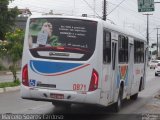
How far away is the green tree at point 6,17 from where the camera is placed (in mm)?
56719

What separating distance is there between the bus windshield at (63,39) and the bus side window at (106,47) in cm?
49

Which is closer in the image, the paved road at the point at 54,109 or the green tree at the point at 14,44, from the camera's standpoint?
the paved road at the point at 54,109

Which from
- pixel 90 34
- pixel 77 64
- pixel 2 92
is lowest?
pixel 2 92

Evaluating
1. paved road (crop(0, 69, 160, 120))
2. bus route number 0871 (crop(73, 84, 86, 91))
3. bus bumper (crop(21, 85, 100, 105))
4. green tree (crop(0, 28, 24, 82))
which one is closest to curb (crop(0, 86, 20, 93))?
green tree (crop(0, 28, 24, 82))

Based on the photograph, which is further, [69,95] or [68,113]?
[68,113]

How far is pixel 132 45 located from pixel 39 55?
5.70 meters

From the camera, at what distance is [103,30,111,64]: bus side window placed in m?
13.5

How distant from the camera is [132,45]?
18.1m

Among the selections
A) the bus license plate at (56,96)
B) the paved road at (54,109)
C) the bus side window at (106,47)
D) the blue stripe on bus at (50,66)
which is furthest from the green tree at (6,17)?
the bus license plate at (56,96)

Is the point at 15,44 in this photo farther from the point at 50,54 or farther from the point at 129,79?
the point at 50,54

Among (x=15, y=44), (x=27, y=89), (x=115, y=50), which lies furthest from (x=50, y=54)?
(x=15, y=44)

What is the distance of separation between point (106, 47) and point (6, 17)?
149ft

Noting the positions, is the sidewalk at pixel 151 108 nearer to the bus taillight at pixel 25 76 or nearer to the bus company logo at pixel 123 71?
the bus company logo at pixel 123 71

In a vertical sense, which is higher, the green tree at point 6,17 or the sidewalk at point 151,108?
the green tree at point 6,17
